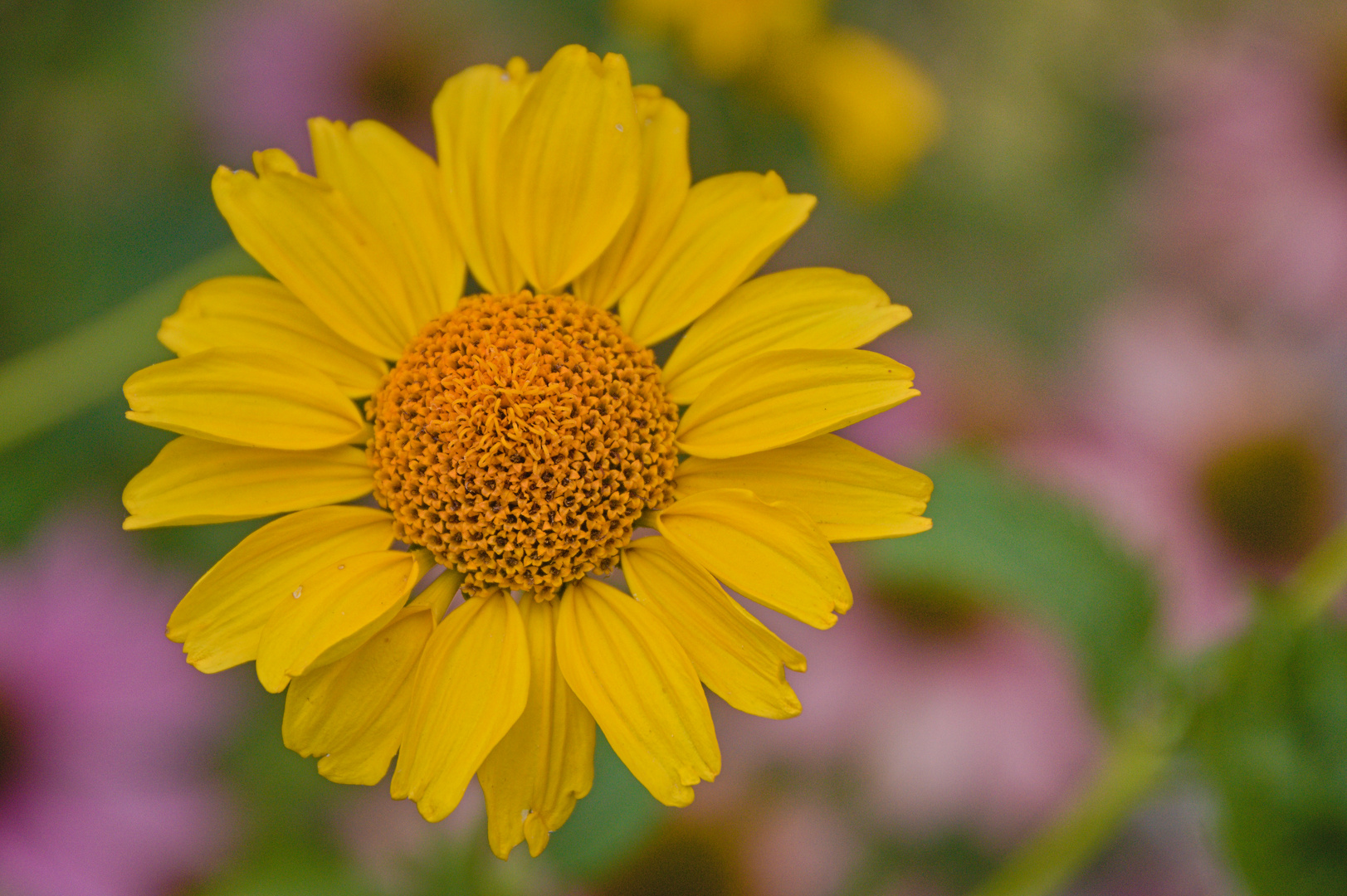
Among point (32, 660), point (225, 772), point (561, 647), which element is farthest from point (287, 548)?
point (225, 772)

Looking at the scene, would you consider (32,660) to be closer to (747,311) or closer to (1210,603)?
(747,311)

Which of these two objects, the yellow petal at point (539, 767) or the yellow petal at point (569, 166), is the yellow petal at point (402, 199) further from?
the yellow petal at point (539, 767)

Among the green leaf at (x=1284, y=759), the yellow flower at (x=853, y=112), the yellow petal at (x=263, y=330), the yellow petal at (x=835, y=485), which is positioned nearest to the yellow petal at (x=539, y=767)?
the yellow petal at (x=835, y=485)

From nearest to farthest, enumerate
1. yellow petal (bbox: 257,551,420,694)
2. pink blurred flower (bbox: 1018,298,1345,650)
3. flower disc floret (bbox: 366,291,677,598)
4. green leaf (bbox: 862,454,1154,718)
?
yellow petal (bbox: 257,551,420,694) < flower disc floret (bbox: 366,291,677,598) < green leaf (bbox: 862,454,1154,718) < pink blurred flower (bbox: 1018,298,1345,650)

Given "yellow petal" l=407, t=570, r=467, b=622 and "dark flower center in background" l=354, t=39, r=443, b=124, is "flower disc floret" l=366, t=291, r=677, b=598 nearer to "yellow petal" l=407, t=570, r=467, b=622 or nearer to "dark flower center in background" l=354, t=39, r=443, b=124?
"yellow petal" l=407, t=570, r=467, b=622

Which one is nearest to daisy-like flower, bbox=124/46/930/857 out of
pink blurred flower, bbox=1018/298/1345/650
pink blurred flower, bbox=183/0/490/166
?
pink blurred flower, bbox=1018/298/1345/650

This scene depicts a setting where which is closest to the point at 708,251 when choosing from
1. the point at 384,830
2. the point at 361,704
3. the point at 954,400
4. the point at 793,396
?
the point at 793,396

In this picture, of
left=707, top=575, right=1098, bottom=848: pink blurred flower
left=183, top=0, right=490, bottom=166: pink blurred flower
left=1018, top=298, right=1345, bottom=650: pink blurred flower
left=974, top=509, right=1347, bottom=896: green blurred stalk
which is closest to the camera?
left=974, top=509, right=1347, bottom=896: green blurred stalk
